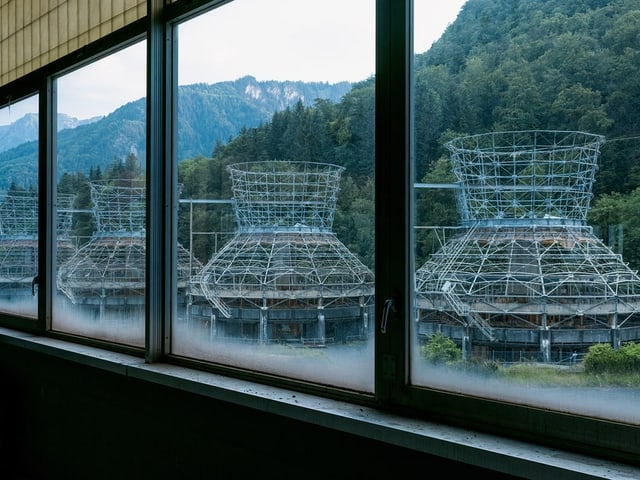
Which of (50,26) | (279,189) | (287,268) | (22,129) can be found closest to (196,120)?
(279,189)

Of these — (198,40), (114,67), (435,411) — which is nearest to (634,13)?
(435,411)

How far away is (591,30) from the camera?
1.42m

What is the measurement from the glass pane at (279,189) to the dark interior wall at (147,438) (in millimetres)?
210

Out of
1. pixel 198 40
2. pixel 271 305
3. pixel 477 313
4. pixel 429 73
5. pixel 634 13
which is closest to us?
pixel 634 13

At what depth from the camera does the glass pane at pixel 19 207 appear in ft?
12.4

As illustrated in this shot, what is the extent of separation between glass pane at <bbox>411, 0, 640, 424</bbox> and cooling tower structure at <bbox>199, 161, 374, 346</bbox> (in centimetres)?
31

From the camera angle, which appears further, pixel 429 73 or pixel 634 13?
pixel 429 73

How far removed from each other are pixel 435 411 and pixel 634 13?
3.63ft

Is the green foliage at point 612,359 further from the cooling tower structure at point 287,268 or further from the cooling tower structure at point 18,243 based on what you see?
the cooling tower structure at point 18,243

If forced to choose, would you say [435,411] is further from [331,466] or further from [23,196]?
[23,196]

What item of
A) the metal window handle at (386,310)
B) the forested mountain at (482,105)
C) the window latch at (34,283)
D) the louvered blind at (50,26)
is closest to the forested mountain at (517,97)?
the forested mountain at (482,105)

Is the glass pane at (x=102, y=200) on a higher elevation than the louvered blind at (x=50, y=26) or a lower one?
lower

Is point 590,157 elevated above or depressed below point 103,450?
above

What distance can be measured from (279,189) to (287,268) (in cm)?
29
